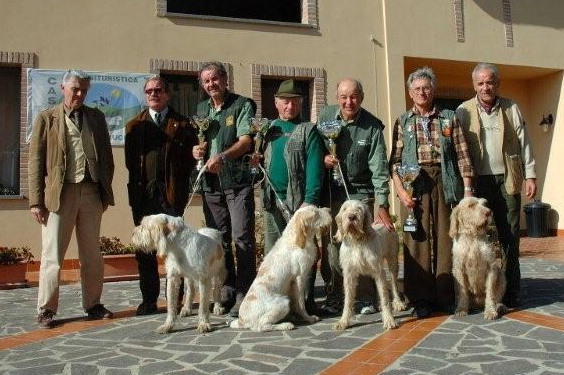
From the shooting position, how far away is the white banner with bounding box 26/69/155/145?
1005cm

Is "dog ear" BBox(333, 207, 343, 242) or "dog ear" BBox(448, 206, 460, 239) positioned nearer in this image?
"dog ear" BBox(333, 207, 343, 242)

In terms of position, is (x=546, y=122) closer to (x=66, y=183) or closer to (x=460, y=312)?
(x=460, y=312)

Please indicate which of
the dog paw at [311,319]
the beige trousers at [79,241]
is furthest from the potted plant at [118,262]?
the dog paw at [311,319]

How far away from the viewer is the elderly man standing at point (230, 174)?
5633mm

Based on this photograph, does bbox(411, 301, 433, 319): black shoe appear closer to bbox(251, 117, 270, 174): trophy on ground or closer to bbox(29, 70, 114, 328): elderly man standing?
bbox(251, 117, 270, 174): trophy on ground

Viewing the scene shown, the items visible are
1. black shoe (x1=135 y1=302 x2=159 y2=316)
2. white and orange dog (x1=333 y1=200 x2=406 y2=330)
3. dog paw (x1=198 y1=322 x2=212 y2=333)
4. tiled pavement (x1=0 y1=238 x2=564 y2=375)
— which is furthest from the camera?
black shoe (x1=135 y1=302 x2=159 y2=316)

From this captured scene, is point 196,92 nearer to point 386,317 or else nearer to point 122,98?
point 122,98

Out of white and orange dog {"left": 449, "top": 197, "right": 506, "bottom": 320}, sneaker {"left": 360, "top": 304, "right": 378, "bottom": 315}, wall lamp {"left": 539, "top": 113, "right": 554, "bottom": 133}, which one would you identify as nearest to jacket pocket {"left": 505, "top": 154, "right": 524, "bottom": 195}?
white and orange dog {"left": 449, "top": 197, "right": 506, "bottom": 320}

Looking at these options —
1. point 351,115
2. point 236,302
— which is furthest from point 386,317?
point 351,115

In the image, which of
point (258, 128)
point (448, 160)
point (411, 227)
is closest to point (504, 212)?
point (448, 160)

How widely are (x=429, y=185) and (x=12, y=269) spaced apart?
6446 mm

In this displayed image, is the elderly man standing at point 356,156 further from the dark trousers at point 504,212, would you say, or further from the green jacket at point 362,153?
the dark trousers at point 504,212

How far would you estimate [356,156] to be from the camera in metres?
5.50

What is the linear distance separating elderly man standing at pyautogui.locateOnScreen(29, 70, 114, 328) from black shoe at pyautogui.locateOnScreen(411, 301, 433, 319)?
3.22 metres
